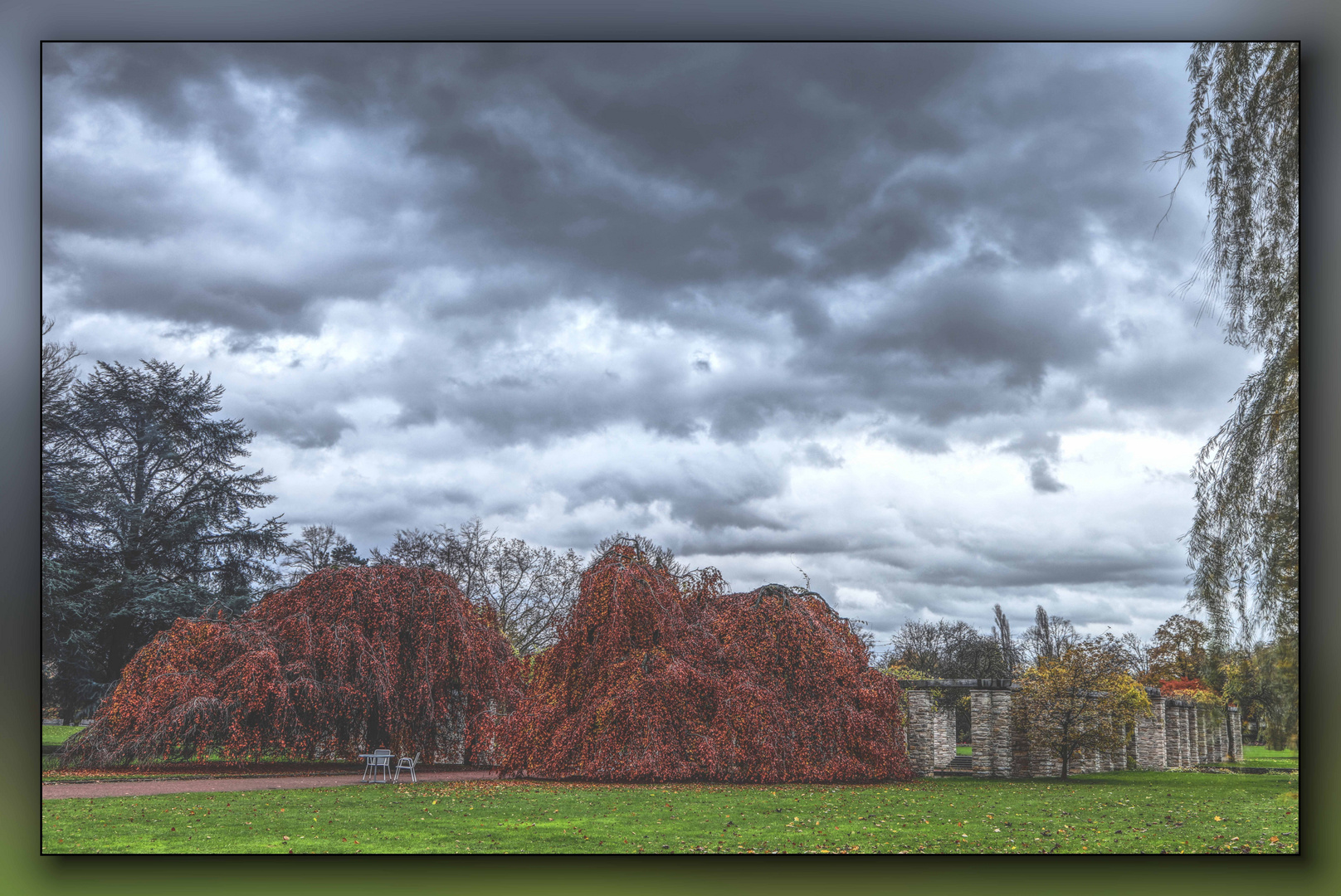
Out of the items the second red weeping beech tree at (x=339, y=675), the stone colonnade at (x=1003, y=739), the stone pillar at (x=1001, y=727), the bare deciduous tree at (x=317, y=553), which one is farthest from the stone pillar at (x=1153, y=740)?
the bare deciduous tree at (x=317, y=553)

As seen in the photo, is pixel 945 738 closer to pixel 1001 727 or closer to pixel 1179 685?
pixel 1001 727

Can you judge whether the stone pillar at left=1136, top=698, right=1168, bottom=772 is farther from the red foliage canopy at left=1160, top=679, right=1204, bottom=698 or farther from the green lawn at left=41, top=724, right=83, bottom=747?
the green lawn at left=41, top=724, right=83, bottom=747

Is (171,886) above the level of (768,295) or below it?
below

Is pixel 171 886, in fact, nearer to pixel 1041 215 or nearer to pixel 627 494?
pixel 627 494

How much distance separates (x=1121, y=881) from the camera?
4633 mm

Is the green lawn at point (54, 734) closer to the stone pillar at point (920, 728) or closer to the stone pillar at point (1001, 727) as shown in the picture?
the stone pillar at point (920, 728)

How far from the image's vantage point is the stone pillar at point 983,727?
7.37 meters

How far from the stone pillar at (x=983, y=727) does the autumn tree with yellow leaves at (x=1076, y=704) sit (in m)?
0.33

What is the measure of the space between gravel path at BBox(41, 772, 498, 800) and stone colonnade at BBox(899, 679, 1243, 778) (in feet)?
11.8

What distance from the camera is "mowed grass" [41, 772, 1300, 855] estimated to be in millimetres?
4754
